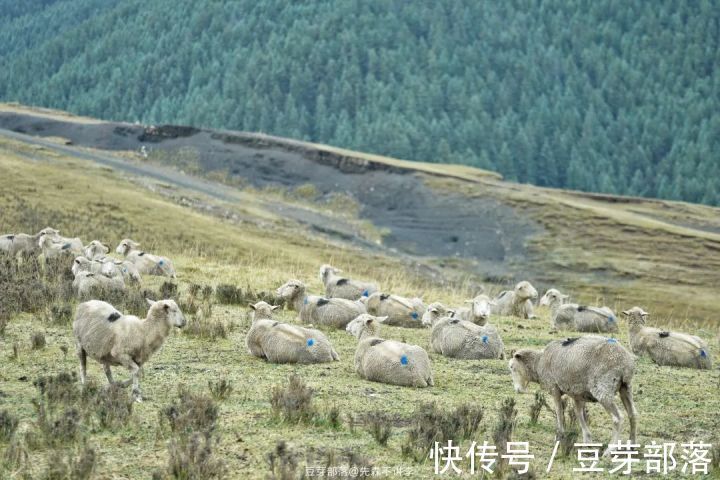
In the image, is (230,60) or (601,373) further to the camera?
(230,60)

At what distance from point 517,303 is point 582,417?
15051 millimetres

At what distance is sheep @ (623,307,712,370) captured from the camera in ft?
60.5

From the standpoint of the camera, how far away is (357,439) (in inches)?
436

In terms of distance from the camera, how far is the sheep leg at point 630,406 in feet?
37.2

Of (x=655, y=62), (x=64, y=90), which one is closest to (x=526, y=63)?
(x=655, y=62)

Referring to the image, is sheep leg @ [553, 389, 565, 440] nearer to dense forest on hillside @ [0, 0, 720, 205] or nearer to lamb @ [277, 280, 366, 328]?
lamb @ [277, 280, 366, 328]

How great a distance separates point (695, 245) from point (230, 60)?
7348 cm

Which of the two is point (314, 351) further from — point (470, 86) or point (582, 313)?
point (470, 86)

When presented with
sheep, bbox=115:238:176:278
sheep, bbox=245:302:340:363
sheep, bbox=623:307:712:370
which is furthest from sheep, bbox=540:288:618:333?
sheep, bbox=115:238:176:278

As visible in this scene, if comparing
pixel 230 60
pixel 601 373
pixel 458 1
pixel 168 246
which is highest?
pixel 458 1

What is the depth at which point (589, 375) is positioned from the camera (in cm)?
1152

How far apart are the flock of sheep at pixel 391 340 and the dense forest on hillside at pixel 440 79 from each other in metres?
77.3

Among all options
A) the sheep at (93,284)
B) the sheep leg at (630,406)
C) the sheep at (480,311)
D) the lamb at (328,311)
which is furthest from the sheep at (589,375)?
the sheep at (93,284)

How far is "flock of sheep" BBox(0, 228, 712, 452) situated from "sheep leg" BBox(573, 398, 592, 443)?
0.5 inches
